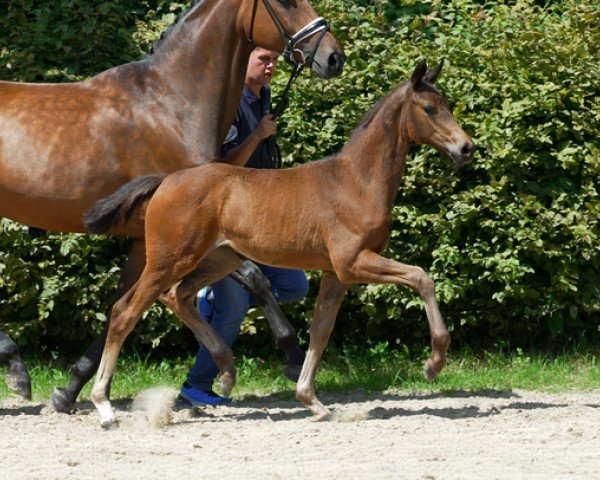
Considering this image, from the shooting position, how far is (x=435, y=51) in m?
8.24

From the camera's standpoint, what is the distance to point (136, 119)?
6.48 meters

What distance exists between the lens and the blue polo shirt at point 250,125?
711 centimetres

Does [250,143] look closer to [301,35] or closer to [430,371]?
[301,35]

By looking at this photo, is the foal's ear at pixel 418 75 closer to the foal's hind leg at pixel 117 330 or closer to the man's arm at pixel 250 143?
the man's arm at pixel 250 143

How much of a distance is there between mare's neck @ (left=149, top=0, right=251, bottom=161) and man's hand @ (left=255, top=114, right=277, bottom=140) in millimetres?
201

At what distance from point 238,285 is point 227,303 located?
0.47ft

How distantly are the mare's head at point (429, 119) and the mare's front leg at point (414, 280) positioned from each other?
25.8 inches

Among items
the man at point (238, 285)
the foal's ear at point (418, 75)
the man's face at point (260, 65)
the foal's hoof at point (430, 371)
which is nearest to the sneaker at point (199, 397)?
the man at point (238, 285)

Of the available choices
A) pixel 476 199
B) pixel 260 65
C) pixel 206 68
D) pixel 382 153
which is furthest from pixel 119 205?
pixel 476 199

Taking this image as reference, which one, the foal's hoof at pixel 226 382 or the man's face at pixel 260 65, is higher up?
the man's face at pixel 260 65

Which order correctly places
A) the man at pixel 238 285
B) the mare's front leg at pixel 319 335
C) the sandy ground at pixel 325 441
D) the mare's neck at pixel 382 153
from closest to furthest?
the sandy ground at pixel 325 441, the mare's neck at pixel 382 153, the mare's front leg at pixel 319 335, the man at pixel 238 285

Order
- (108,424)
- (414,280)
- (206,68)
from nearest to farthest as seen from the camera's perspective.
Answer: (414,280) → (108,424) → (206,68)

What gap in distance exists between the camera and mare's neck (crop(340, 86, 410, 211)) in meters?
6.18

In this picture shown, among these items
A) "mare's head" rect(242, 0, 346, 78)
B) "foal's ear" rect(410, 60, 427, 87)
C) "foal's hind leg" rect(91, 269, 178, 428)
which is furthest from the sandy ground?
"mare's head" rect(242, 0, 346, 78)
